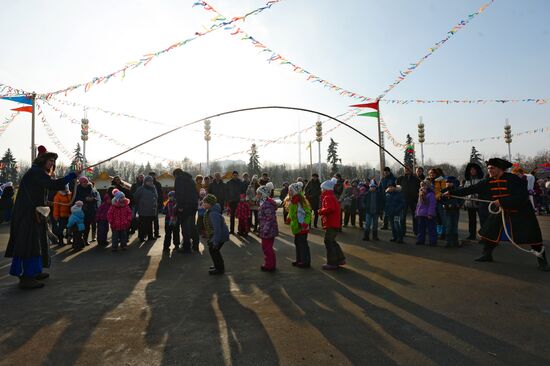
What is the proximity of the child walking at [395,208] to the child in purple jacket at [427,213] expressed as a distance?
0.47 metres

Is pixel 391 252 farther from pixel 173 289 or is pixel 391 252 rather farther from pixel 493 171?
pixel 173 289

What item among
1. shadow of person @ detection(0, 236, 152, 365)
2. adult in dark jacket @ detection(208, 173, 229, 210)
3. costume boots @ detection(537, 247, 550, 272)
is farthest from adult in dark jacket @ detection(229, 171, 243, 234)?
costume boots @ detection(537, 247, 550, 272)

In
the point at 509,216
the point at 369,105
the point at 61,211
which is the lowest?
the point at 509,216

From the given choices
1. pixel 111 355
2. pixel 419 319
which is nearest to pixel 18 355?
pixel 111 355

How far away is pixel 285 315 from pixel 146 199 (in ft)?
23.3

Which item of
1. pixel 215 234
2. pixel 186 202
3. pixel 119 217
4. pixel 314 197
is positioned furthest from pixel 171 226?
pixel 314 197

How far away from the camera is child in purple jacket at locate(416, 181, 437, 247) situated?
9141 mm

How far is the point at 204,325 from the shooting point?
398 cm

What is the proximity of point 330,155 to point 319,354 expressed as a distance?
7206 cm

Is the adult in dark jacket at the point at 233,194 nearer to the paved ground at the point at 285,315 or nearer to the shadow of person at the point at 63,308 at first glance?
the shadow of person at the point at 63,308

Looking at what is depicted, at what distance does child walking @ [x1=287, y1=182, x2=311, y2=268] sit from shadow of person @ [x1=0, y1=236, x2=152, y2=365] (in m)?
2.91

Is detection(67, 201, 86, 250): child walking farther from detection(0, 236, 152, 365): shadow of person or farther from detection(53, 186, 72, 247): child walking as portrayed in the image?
detection(0, 236, 152, 365): shadow of person

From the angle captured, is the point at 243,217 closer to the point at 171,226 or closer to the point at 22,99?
the point at 171,226

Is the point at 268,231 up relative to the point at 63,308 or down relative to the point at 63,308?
up
